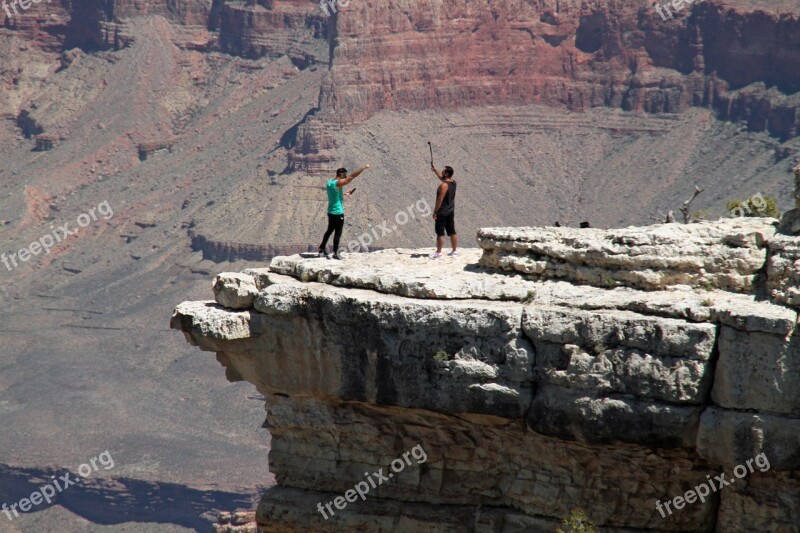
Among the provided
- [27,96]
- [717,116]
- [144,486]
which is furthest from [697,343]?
[27,96]

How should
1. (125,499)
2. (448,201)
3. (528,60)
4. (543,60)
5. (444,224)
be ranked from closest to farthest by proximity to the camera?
(448,201)
(444,224)
(125,499)
(543,60)
(528,60)

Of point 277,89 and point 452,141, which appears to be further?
point 277,89

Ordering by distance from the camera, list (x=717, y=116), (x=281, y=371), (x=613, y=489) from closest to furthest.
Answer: (x=613, y=489), (x=281, y=371), (x=717, y=116)

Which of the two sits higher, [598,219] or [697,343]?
[697,343]

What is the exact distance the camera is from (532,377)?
65.7ft

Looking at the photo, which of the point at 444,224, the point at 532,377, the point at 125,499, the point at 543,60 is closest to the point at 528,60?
the point at 543,60

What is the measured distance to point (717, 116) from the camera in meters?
144

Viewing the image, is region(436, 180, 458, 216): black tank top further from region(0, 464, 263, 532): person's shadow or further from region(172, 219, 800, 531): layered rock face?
region(0, 464, 263, 532): person's shadow

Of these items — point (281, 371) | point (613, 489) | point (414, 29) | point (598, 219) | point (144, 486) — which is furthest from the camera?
point (414, 29)

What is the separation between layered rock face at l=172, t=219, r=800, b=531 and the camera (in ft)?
61.7

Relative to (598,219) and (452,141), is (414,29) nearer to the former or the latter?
(452,141)

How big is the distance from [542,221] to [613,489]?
393 ft

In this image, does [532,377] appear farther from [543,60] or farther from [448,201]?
[543,60]

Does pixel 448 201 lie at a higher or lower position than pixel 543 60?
higher
